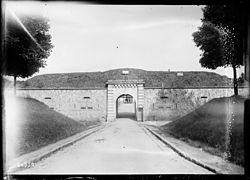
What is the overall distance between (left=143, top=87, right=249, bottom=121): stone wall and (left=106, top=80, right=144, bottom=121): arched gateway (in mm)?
342

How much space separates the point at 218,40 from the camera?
6688 millimetres

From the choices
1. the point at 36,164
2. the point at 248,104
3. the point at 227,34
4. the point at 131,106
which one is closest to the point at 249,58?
the point at 248,104

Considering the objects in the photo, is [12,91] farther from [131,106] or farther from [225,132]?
[131,106]

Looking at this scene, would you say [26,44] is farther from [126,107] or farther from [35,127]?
[126,107]

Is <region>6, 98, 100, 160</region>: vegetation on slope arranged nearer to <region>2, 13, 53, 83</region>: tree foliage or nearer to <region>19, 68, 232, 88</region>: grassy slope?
<region>19, 68, 232, 88</region>: grassy slope

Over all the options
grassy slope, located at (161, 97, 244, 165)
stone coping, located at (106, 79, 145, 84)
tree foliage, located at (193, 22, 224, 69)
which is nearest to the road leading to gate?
grassy slope, located at (161, 97, 244, 165)

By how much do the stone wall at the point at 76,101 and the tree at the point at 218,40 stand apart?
4.99 metres

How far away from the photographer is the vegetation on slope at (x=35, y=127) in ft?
19.5

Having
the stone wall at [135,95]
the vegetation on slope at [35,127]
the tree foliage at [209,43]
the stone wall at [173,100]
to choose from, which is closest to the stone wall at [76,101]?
the stone wall at [135,95]

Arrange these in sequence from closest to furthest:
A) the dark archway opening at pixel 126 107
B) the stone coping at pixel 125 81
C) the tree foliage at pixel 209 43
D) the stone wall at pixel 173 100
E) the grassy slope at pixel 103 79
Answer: the tree foliage at pixel 209 43
the grassy slope at pixel 103 79
the stone wall at pixel 173 100
the dark archway opening at pixel 126 107
the stone coping at pixel 125 81

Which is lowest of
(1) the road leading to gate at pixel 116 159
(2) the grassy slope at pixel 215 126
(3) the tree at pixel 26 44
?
(1) the road leading to gate at pixel 116 159

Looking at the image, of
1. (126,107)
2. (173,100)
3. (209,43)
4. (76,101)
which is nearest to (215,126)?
(209,43)

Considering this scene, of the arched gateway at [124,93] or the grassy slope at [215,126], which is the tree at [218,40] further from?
the arched gateway at [124,93]

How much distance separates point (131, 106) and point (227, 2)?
10.3m
